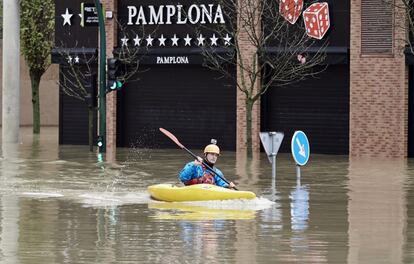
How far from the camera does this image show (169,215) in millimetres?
21203

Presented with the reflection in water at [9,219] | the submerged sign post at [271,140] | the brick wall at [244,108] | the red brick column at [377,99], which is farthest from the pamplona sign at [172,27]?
the submerged sign post at [271,140]

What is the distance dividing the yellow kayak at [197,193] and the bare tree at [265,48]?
53.2 feet

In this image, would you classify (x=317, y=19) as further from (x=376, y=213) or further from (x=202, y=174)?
(x=376, y=213)

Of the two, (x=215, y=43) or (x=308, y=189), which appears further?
(x=215, y=43)

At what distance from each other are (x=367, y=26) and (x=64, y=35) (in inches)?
501

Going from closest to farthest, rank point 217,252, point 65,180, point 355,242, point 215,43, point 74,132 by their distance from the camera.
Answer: point 217,252, point 355,242, point 65,180, point 215,43, point 74,132

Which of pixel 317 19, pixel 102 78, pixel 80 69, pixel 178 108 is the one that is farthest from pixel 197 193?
pixel 80 69

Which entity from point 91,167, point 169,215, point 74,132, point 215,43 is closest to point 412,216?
point 169,215

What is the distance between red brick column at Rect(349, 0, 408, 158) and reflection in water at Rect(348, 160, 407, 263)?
4.60 m

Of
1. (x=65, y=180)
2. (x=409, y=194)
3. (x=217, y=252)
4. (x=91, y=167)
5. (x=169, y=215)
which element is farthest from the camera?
(x=91, y=167)

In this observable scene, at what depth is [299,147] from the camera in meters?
27.5

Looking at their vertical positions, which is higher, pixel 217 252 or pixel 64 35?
pixel 64 35

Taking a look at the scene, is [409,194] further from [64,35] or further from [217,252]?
[64,35]

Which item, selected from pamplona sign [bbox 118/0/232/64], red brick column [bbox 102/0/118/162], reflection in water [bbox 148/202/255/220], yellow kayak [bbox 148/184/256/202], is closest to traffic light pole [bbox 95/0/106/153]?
pamplona sign [bbox 118/0/232/64]
